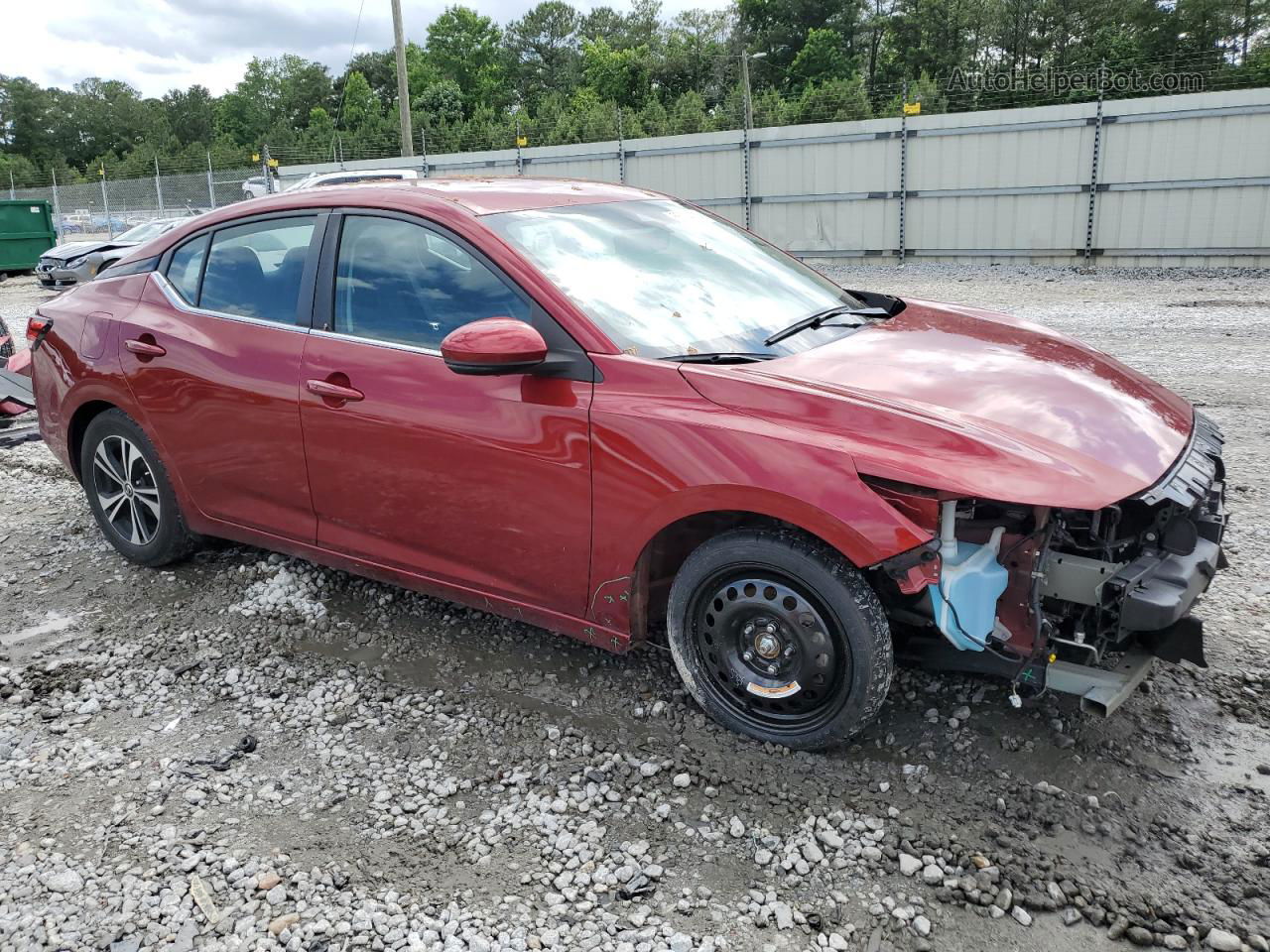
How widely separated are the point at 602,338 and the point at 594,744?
131 centimetres

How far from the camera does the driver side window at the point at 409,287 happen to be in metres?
3.56

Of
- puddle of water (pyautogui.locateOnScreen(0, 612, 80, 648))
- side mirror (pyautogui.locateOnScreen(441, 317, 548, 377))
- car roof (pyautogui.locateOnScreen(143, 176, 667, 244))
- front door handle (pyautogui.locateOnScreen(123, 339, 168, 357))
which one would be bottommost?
puddle of water (pyautogui.locateOnScreen(0, 612, 80, 648))

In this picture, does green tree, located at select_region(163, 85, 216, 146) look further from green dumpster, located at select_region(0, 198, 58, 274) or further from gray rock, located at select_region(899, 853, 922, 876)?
gray rock, located at select_region(899, 853, 922, 876)

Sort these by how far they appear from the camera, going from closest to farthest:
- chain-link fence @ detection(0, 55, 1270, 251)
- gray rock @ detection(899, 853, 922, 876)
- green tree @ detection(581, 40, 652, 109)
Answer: gray rock @ detection(899, 853, 922, 876) → chain-link fence @ detection(0, 55, 1270, 251) → green tree @ detection(581, 40, 652, 109)

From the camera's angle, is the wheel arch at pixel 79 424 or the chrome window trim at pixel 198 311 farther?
the wheel arch at pixel 79 424

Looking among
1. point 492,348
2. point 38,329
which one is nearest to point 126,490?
point 38,329

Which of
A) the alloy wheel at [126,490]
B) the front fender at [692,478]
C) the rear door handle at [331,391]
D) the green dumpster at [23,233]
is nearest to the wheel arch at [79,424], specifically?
the alloy wheel at [126,490]

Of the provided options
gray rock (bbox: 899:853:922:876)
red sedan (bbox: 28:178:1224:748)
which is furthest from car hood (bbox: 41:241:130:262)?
gray rock (bbox: 899:853:922:876)

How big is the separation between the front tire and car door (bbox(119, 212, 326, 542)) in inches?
68.4

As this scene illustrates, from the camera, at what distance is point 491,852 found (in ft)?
9.33

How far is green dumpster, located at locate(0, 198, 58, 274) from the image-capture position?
959 inches

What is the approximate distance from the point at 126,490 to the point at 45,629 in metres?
0.74

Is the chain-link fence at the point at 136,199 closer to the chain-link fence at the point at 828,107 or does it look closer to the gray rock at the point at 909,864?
the chain-link fence at the point at 828,107

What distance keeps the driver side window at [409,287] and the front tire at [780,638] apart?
1.10m
